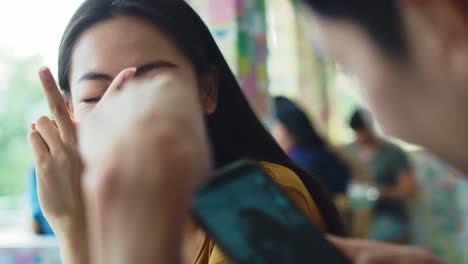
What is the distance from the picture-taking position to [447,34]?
8.4 inches

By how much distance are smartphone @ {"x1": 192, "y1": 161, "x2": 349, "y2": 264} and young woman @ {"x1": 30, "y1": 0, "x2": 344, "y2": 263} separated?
17cm

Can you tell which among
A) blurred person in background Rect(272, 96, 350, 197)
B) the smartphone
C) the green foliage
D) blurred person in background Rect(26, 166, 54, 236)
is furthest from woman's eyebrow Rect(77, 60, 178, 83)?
blurred person in background Rect(272, 96, 350, 197)

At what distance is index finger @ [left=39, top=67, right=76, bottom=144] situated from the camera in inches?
17.0

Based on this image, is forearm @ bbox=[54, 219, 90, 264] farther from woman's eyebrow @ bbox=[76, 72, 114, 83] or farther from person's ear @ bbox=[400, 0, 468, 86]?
person's ear @ bbox=[400, 0, 468, 86]

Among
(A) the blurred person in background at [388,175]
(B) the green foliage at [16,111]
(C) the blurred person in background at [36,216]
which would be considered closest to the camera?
(C) the blurred person in background at [36,216]

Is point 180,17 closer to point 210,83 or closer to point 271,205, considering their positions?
point 210,83

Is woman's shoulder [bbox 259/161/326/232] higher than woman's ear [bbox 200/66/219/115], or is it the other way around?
woman's ear [bbox 200/66/219/115]

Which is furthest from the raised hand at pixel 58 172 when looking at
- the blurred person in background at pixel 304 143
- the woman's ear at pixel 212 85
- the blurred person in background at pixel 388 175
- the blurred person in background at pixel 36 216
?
the blurred person in background at pixel 388 175

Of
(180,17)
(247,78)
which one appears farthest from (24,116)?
(180,17)

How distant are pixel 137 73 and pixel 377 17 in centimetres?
24

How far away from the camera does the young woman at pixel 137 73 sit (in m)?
0.45

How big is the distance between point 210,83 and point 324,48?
305 millimetres

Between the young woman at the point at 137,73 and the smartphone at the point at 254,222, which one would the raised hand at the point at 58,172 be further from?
the smartphone at the point at 254,222

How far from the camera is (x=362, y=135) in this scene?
2502mm
